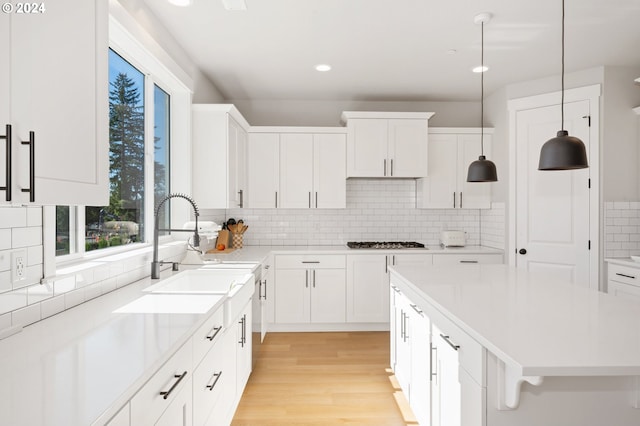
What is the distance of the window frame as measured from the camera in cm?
166

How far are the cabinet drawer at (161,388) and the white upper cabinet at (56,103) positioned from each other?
601mm

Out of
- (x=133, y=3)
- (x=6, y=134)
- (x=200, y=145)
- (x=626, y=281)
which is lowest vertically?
(x=626, y=281)

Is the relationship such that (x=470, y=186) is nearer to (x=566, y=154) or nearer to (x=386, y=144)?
(x=386, y=144)

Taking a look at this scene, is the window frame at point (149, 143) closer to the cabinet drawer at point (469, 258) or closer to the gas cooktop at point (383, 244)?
the gas cooktop at point (383, 244)

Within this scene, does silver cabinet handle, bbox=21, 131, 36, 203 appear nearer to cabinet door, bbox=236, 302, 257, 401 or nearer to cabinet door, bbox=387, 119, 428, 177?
cabinet door, bbox=236, 302, 257, 401

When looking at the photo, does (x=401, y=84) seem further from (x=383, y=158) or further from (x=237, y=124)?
(x=237, y=124)

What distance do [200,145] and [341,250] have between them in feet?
6.08

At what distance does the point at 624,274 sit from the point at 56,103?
4199 mm

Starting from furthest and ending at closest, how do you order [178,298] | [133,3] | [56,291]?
[133,3], [178,298], [56,291]

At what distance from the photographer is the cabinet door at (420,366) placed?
6.71 feet

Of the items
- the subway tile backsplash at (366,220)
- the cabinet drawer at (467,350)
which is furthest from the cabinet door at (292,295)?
the cabinet drawer at (467,350)

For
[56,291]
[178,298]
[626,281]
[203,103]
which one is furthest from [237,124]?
[626,281]

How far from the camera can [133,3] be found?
7.68ft

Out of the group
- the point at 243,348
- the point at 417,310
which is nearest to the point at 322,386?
the point at 243,348
